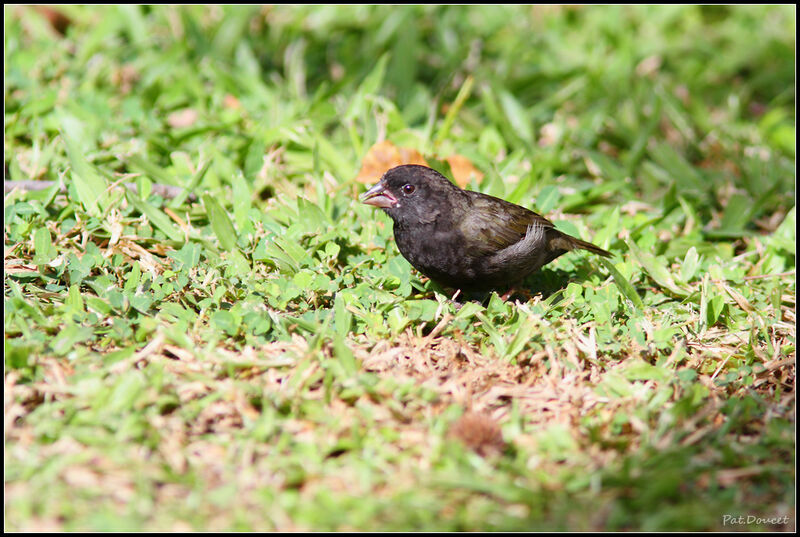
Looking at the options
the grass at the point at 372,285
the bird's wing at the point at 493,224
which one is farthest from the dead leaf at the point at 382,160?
the bird's wing at the point at 493,224

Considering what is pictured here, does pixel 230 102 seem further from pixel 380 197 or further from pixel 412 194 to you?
pixel 412 194

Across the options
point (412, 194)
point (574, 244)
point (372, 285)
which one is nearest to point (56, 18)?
point (412, 194)

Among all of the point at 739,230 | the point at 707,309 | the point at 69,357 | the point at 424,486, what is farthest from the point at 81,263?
the point at 739,230

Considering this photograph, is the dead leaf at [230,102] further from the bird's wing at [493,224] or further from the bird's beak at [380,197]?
the bird's wing at [493,224]

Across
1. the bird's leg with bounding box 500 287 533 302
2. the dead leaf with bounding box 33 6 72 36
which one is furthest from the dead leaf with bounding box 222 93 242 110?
the bird's leg with bounding box 500 287 533 302

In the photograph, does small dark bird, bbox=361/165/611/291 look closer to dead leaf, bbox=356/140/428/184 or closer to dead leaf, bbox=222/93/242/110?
dead leaf, bbox=356/140/428/184

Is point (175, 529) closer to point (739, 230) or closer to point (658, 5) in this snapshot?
point (739, 230)

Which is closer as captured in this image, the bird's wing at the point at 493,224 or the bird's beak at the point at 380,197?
the bird's wing at the point at 493,224
